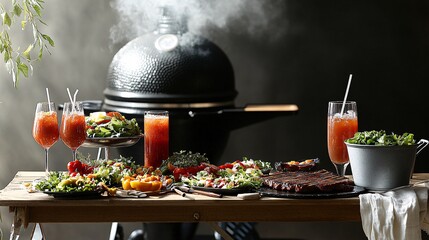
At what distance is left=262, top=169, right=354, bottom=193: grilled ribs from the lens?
113 inches

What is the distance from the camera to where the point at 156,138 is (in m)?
3.36

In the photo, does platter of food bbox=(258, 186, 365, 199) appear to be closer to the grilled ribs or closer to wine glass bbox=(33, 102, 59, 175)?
the grilled ribs

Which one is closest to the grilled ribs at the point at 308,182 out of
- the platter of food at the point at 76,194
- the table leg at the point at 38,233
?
the platter of food at the point at 76,194

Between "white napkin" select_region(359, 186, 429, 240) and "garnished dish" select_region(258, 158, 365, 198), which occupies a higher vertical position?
"garnished dish" select_region(258, 158, 365, 198)

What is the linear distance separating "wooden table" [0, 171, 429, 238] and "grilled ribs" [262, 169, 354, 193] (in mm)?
65

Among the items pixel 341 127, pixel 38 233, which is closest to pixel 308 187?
pixel 341 127

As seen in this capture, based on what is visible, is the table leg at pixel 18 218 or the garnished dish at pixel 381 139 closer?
the table leg at pixel 18 218

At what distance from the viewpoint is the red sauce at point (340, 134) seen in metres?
3.16

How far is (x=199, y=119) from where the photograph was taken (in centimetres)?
464

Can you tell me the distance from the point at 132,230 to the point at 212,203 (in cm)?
310

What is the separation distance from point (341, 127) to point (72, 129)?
1.18 meters

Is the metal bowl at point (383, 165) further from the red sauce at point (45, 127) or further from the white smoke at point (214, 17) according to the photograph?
the white smoke at point (214, 17)

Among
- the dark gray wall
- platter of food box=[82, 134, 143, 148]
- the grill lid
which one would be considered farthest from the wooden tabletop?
the dark gray wall

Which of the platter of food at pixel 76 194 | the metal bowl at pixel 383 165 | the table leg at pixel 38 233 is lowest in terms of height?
the table leg at pixel 38 233
